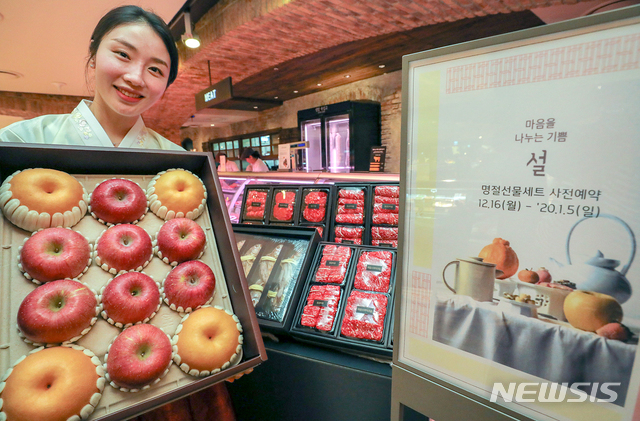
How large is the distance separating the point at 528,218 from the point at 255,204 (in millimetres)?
1930

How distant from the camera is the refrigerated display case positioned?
275 inches

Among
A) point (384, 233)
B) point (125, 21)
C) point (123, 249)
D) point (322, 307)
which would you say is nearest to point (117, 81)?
point (125, 21)

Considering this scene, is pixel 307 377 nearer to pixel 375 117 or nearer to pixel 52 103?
pixel 375 117

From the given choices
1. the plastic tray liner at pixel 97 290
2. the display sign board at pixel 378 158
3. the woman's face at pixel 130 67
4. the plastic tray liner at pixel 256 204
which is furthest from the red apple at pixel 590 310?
the display sign board at pixel 378 158

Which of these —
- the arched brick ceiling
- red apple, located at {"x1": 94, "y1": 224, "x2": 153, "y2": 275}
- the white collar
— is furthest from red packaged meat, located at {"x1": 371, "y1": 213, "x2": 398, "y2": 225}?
the arched brick ceiling

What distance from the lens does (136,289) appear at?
95 centimetres

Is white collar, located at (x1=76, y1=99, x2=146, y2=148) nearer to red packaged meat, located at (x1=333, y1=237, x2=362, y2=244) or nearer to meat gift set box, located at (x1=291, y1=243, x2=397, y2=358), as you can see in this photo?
meat gift set box, located at (x1=291, y1=243, x2=397, y2=358)

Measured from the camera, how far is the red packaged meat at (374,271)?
1443 millimetres

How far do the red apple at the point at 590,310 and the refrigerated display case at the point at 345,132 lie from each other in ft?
21.8

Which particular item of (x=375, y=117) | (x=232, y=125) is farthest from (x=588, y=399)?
(x=232, y=125)

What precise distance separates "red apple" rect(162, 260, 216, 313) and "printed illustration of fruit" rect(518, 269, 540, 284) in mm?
949

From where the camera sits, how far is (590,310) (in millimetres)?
555

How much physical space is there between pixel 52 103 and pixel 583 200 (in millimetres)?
11166

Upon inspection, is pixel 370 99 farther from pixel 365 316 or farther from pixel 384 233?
pixel 365 316
